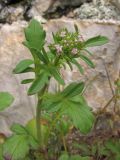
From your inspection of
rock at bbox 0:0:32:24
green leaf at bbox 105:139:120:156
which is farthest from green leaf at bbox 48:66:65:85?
rock at bbox 0:0:32:24

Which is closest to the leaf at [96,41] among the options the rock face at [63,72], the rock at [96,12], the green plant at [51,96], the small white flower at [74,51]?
the green plant at [51,96]

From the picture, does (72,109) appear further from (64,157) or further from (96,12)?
(96,12)

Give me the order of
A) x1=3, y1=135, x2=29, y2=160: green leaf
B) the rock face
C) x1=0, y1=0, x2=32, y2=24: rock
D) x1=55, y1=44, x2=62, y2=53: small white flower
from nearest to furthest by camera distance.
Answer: x1=55, y1=44, x2=62, y2=53: small white flower → x1=3, y1=135, x2=29, y2=160: green leaf → the rock face → x1=0, y1=0, x2=32, y2=24: rock

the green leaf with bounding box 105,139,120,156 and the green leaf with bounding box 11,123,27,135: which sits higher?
the green leaf with bounding box 11,123,27,135

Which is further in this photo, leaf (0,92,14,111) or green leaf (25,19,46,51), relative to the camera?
leaf (0,92,14,111)

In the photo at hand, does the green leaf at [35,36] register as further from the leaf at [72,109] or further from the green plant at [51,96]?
the leaf at [72,109]

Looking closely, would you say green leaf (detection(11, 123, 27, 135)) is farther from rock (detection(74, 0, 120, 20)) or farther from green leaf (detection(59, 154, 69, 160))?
rock (detection(74, 0, 120, 20))

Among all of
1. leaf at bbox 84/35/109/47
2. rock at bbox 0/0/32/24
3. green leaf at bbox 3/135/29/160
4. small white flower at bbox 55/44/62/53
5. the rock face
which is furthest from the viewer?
rock at bbox 0/0/32/24

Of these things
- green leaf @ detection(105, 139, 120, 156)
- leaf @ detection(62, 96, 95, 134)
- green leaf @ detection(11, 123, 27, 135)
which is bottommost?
green leaf @ detection(105, 139, 120, 156)

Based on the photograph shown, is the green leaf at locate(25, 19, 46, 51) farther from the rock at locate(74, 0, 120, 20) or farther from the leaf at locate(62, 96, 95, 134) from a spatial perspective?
the rock at locate(74, 0, 120, 20)
